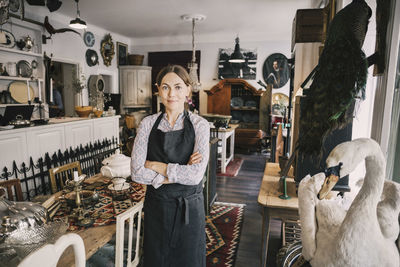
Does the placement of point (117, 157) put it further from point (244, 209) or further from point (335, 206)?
point (244, 209)

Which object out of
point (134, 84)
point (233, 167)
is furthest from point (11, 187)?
point (134, 84)

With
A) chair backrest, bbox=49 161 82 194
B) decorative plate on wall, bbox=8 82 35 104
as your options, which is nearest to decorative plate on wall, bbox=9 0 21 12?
decorative plate on wall, bbox=8 82 35 104

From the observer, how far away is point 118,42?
8.03m

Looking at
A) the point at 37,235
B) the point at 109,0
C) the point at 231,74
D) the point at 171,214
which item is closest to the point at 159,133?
the point at 171,214

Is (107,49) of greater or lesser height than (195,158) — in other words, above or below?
above

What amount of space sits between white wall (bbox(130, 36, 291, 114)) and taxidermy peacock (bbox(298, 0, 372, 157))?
267 inches

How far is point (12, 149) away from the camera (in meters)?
3.00

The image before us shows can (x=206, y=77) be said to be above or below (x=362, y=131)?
above

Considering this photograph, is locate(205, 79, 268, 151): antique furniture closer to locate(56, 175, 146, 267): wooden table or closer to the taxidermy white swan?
locate(56, 175, 146, 267): wooden table

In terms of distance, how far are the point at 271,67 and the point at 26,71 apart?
596cm

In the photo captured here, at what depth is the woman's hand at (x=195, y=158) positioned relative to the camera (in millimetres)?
1576

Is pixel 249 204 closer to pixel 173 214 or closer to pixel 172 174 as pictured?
pixel 173 214

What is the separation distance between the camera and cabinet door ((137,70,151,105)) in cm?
819

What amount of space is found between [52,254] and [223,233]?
2514 millimetres
